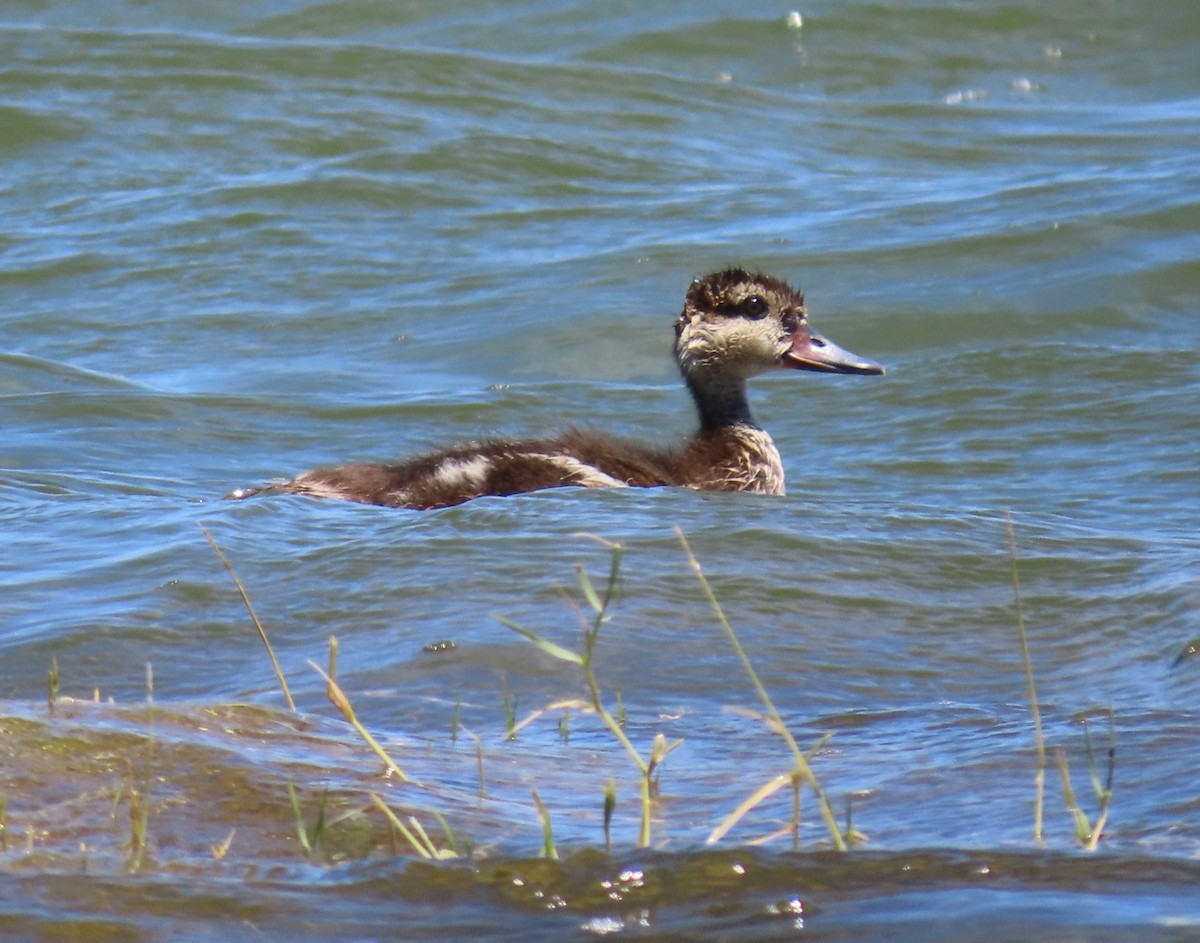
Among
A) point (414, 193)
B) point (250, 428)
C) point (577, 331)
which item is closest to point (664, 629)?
point (250, 428)

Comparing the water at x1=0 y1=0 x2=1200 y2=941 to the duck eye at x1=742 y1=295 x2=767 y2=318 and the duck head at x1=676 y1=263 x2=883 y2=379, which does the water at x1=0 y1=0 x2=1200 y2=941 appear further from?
the duck eye at x1=742 y1=295 x2=767 y2=318

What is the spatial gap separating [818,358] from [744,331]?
319 mm

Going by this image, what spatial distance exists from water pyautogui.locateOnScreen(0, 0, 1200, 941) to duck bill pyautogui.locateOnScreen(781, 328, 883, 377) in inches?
19.5

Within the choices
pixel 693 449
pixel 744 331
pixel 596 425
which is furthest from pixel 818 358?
pixel 596 425

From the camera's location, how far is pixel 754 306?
7.92 m

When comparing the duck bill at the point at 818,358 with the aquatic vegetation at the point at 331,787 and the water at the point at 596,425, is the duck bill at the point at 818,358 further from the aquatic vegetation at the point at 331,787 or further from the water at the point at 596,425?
the aquatic vegetation at the point at 331,787

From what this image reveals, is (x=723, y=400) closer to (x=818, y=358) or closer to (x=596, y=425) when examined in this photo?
(x=818, y=358)

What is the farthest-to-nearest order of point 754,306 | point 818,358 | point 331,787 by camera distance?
point 818,358
point 754,306
point 331,787

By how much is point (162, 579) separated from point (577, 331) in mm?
5654

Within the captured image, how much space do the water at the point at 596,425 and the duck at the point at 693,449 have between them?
0.32 meters

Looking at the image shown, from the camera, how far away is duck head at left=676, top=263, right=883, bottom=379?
7934mm

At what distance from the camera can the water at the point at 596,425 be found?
10.2 ft

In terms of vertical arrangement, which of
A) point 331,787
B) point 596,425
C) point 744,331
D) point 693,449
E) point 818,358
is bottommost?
point 596,425

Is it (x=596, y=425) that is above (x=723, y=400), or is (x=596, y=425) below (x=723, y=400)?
below
